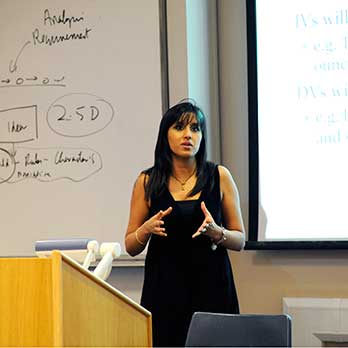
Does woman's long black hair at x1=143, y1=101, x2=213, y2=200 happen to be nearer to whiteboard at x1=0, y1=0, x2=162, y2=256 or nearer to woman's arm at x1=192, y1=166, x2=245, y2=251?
woman's arm at x1=192, y1=166, x2=245, y2=251

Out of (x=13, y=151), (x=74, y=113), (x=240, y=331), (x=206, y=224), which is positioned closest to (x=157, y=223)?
(x=206, y=224)

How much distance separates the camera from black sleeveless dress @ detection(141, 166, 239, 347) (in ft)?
8.73

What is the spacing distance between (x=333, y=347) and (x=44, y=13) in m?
1.95

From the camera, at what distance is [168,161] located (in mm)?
2734

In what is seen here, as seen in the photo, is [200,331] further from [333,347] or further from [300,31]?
[300,31]

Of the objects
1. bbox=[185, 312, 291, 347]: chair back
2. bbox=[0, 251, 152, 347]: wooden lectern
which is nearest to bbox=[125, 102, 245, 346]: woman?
bbox=[185, 312, 291, 347]: chair back

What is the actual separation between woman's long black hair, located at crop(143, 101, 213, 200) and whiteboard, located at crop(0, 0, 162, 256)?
609 millimetres

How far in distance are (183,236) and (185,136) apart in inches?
13.5

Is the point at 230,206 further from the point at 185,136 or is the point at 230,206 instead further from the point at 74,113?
the point at 74,113

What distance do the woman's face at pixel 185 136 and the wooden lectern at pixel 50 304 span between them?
3.56 ft

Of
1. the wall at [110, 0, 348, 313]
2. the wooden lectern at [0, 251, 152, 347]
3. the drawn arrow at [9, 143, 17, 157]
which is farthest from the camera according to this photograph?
the drawn arrow at [9, 143, 17, 157]

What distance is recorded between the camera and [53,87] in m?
3.51

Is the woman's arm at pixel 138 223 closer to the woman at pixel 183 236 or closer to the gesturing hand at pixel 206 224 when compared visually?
the woman at pixel 183 236

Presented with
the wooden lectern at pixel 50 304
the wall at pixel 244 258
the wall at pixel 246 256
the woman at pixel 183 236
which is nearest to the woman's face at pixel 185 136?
the woman at pixel 183 236
